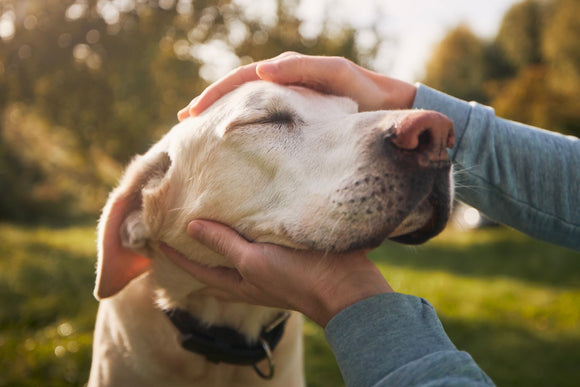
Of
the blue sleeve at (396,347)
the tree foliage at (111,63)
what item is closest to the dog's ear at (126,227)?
the blue sleeve at (396,347)

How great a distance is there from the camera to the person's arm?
1.26 meters

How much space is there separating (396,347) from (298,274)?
0.46 metres

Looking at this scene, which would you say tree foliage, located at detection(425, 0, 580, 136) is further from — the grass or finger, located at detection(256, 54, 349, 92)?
finger, located at detection(256, 54, 349, 92)

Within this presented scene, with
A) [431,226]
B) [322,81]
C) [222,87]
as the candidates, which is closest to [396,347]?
[431,226]

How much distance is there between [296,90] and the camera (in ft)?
6.98

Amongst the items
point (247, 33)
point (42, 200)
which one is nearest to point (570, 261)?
point (247, 33)

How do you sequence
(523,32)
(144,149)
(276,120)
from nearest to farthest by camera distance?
1. (276,120)
2. (144,149)
3. (523,32)

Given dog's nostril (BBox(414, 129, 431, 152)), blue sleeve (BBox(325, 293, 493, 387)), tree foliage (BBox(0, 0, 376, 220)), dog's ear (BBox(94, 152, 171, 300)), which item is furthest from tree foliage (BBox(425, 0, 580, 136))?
blue sleeve (BBox(325, 293, 493, 387))

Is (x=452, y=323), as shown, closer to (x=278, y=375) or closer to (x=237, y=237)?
(x=278, y=375)

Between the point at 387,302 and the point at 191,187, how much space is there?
107 centimetres

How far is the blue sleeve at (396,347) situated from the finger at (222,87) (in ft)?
4.06

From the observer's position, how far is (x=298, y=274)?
65.9 inches

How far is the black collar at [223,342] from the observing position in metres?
2.18

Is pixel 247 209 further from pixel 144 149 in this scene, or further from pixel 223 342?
pixel 144 149
